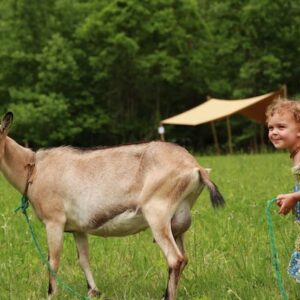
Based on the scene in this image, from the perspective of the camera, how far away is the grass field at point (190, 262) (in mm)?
4320

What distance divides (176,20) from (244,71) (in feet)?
16.9

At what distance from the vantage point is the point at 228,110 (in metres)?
23.4

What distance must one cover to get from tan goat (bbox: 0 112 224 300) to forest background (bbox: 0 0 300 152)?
28.3 m

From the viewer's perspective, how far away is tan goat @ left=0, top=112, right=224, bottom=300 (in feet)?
13.1

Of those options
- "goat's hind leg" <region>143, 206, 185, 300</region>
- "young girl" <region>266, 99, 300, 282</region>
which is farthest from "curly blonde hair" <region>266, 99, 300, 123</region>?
"goat's hind leg" <region>143, 206, 185, 300</region>

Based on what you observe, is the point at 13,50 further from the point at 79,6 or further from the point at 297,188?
the point at 297,188

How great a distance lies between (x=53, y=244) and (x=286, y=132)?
71.0 inches

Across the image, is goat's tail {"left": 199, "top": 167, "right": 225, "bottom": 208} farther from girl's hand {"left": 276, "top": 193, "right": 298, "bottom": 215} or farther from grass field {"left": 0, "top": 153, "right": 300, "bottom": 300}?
girl's hand {"left": 276, "top": 193, "right": 298, "bottom": 215}

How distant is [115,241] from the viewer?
6156 millimetres

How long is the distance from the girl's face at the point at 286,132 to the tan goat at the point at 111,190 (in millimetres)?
590

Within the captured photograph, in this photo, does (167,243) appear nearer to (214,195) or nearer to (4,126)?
(214,195)

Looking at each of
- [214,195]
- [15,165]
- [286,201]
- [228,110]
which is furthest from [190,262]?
[228,110]

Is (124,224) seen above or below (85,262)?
above

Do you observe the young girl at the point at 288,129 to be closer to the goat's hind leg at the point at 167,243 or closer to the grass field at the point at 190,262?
the goat's hind leg at the point at 167,243
